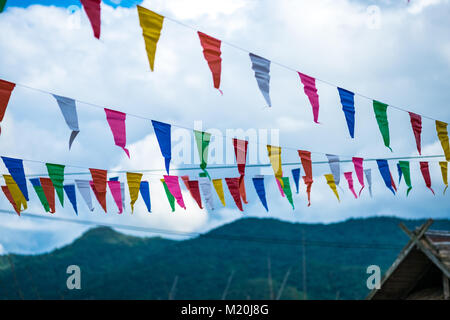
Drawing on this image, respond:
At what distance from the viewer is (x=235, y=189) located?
A: 779 cm

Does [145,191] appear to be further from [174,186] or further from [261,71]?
[261,71]

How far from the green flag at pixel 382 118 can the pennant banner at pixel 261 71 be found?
5.81ft

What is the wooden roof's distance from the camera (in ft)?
Answer: 22.1

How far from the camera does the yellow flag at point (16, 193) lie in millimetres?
7438

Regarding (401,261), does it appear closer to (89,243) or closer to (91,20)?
(91,20)

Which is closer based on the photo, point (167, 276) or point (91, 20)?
point (91, 20)

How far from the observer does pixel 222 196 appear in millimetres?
7855

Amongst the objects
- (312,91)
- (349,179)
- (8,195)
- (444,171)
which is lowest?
(8,195)

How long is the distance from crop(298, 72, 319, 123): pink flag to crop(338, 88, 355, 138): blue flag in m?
0.42

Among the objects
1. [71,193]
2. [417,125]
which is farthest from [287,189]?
[71,193]

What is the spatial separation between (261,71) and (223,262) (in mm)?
36843
